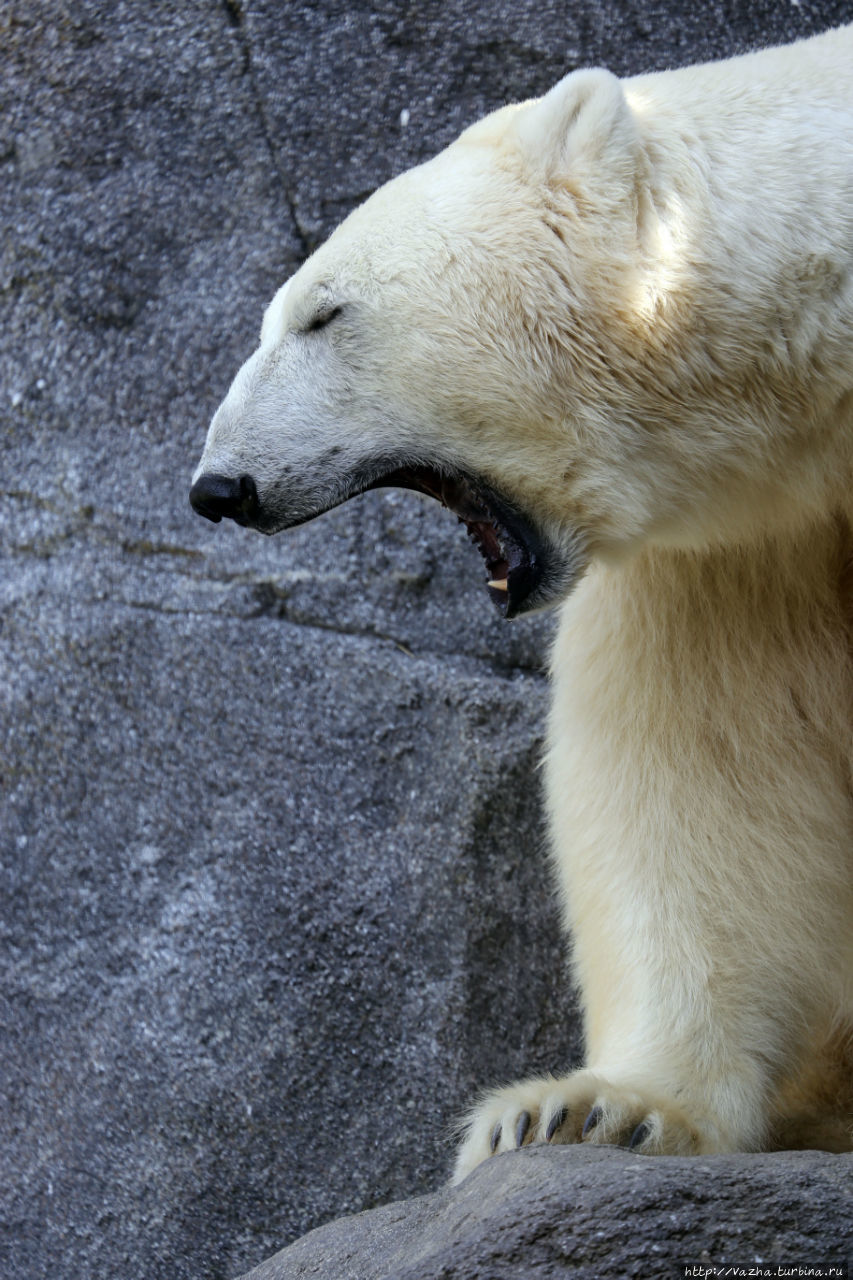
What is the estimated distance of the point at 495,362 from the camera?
1774 millimetres

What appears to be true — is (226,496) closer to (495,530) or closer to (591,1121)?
(495,530)

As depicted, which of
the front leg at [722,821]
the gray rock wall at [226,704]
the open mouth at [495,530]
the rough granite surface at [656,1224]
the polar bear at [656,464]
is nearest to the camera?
the rough granite surface at [656,1224]

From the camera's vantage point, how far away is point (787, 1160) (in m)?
1.44

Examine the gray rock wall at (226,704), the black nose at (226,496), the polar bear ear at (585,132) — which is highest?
the polar bear ear at (585,132)

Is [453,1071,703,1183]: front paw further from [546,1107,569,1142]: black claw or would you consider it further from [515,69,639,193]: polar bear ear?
[515,69,639,193]: polar bear ear

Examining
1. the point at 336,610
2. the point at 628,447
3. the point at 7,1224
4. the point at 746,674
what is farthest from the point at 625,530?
the point at 7,1224

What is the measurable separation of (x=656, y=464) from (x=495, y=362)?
0.27 m

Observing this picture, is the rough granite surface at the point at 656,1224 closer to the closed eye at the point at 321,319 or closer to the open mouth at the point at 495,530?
the open mouth at the point at 495,530

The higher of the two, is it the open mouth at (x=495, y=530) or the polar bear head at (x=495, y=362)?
the polar bear head at (x=495, y=362)

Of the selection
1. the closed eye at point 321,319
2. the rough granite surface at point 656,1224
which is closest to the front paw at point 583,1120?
the rough granite surface at point 656,1224

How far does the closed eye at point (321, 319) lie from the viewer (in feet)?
6.09

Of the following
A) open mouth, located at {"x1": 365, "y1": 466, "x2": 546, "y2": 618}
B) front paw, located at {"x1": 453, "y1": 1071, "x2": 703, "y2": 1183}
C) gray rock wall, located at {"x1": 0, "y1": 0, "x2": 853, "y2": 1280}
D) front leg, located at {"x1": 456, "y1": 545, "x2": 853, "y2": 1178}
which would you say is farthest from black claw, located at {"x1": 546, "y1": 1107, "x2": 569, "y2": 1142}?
gray rock wall, located at {"x1": 0, "y1": 0, "x2": 853, "y2": 1280}

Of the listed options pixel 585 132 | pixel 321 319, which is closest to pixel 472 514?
pixel 321 319

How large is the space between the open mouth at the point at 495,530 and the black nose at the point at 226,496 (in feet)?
0.57
